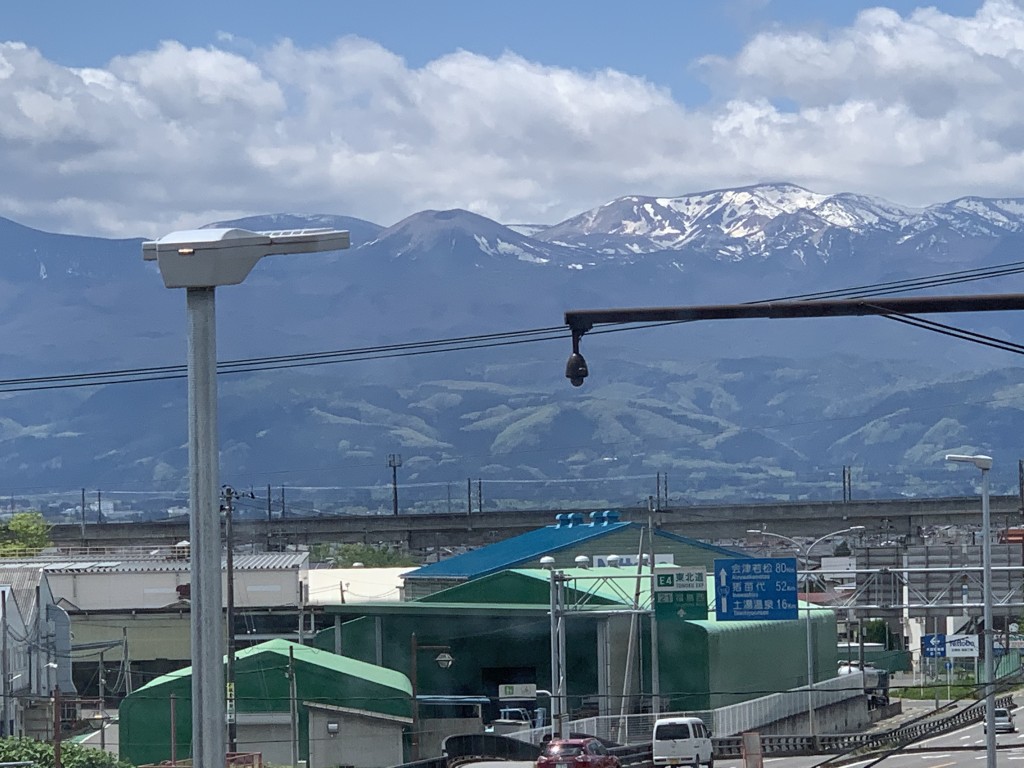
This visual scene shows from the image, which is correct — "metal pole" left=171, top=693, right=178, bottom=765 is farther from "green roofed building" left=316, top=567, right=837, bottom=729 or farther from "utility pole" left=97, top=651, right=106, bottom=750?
"green roofed building" left=316, top=567, right=837, bottom=729

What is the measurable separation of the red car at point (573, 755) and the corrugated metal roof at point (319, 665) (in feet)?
49.6

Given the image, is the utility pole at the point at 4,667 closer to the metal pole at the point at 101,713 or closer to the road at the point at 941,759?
the metal pole at the point at 101,713

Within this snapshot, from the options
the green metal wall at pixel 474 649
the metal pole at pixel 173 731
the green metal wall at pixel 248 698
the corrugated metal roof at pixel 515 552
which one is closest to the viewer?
the metal pole at pixel 173 731

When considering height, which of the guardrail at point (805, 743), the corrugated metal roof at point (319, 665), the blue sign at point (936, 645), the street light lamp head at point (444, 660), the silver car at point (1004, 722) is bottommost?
the silver car at point (1004, 722)

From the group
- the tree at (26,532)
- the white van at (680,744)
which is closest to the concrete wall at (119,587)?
the white van at (680,744)

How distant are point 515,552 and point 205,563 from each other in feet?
252

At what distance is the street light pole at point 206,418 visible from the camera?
36.8 feet

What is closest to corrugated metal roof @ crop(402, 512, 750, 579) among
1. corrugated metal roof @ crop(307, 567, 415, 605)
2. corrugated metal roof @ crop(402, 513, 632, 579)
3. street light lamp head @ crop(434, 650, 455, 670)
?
corrugated metal roof @ crop(402, 513, 632, 579)

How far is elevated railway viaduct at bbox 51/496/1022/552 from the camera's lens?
150250 mm

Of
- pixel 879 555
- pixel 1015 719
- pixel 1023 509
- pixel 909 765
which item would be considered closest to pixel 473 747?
pixel 909 765

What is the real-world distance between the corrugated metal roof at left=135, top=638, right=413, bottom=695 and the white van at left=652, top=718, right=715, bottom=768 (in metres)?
12.4

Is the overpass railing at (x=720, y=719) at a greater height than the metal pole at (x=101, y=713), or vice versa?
the metal pole at (x=101, y=713)

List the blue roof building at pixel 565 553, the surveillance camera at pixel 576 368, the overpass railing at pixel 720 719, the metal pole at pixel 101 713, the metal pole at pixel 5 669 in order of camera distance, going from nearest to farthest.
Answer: the surveillance camera at pixel 576 368
the metal pole at pixel 101 713
the metal pole at pixel 5 669
the overpass railing at pixel 720 719
the blue roof building at pixel 565 553

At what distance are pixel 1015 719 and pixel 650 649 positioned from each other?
23360 millimetres
